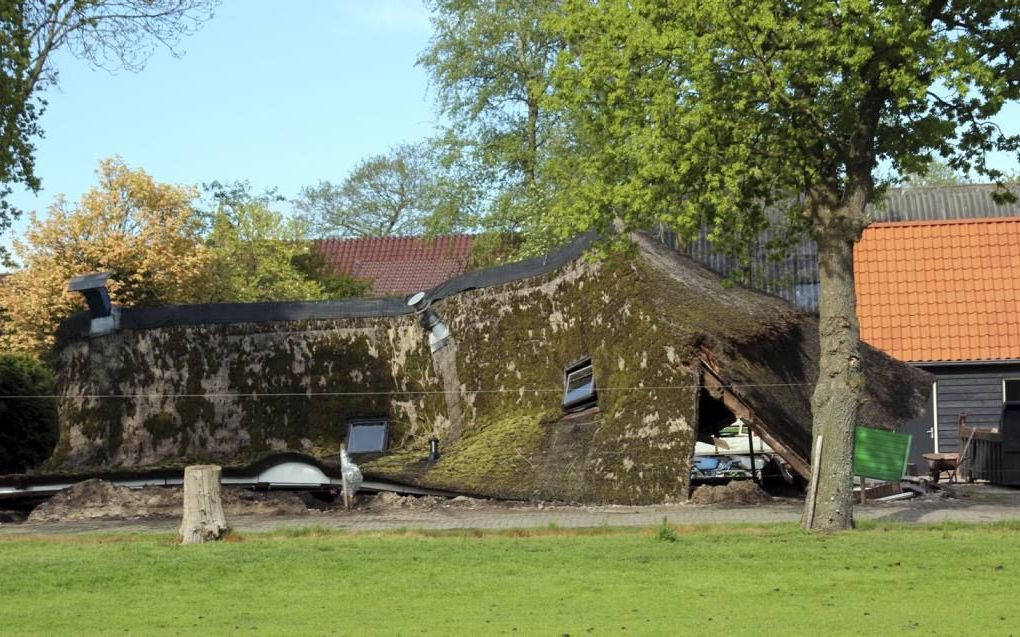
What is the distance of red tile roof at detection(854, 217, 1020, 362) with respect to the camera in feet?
127

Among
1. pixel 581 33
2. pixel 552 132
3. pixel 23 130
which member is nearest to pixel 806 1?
pixel 581 33

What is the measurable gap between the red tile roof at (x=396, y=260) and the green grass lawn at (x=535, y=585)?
52.1m

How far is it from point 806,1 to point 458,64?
30176mm

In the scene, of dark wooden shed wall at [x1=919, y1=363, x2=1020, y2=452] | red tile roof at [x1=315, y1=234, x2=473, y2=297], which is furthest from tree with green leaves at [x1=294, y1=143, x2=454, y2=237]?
dark wooden shed wall at [x1=919, y1=363, x2=1020, y2=452]

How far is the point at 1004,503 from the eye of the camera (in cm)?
2642

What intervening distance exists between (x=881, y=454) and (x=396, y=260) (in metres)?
53.0

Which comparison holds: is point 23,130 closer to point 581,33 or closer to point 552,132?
point 581,33

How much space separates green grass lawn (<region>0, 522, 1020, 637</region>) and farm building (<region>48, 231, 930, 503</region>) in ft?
17.6

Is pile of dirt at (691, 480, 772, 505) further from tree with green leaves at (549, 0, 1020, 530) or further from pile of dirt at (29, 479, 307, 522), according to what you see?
pile of dirt at (29, 479, 307, 522)

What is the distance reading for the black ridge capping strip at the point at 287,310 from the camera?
98.4 feet

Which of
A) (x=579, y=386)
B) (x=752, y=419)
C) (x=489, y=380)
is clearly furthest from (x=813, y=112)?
(x=489, y=380)

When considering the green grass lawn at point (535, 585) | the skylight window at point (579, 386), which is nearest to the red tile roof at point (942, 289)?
the skylight window at point (579, 386)

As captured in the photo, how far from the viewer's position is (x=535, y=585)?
14.9 m

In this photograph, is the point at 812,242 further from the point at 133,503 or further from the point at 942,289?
the point at 133,503
